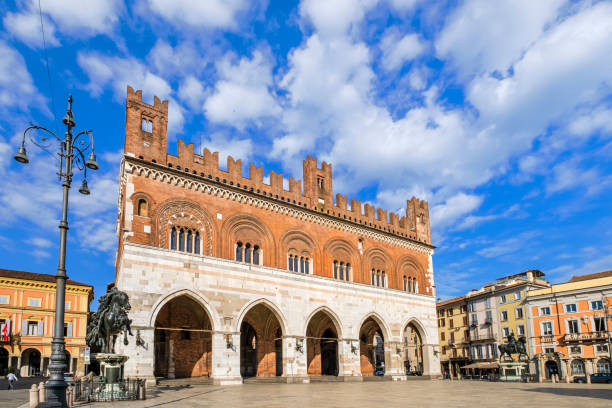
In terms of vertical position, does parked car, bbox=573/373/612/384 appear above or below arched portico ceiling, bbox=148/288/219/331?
below

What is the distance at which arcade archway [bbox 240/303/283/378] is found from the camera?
30469 mm

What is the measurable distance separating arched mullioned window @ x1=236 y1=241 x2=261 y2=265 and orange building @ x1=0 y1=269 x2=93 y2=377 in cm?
2352

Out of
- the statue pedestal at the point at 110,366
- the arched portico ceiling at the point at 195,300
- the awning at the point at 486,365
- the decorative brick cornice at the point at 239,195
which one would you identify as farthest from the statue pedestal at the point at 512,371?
the statue pedestal at the point at 110,366

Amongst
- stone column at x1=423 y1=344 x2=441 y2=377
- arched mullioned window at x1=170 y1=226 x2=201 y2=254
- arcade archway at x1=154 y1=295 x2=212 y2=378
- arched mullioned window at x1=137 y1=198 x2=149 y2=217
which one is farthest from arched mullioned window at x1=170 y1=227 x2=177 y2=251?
stone column at x1=423 y1=344 x2=441 y2=377

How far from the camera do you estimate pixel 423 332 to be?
38.1 meters

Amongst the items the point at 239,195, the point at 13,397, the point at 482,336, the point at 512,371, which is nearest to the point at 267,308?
the point at 239,195

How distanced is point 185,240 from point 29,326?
28845 millimetres

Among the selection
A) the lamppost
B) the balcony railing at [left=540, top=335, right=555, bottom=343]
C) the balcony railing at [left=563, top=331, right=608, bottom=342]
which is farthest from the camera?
the balcony railing at [left=540, top=335, right=555, bottom=343]

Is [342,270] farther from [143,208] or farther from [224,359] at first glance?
[143,208]

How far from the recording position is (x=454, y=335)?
5981 cm

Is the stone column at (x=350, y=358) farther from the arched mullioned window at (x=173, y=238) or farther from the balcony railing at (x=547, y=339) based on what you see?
the balcony railing at (x=547, y=339)

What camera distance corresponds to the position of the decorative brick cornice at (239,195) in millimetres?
25234

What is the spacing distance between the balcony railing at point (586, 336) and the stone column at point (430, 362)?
45.4 feet

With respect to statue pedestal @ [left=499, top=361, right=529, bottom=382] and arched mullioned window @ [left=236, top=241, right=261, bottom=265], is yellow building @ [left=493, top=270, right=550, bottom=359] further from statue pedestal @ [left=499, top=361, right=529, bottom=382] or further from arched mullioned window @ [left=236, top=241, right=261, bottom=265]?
arched mullioned window @ [left=236, top=241, right=261, bottom=265]
